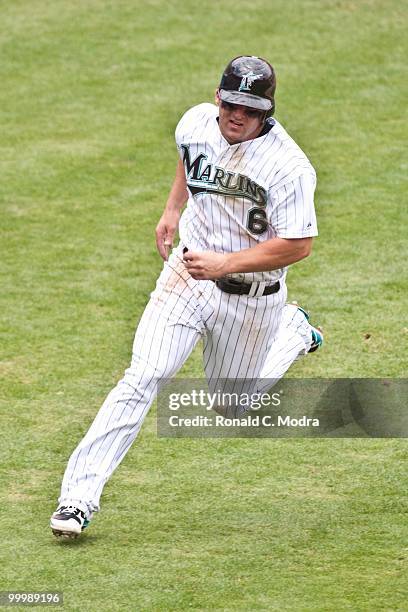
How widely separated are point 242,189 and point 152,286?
3298 mm

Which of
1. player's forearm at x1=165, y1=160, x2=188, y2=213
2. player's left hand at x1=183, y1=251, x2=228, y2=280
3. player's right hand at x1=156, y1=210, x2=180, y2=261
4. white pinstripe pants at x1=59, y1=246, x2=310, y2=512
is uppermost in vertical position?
player's forearm at x1=165, y1=160, x2=188, y2=213

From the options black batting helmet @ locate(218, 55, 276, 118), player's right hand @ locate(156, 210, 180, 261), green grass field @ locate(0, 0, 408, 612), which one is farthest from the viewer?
player's right hand @ locate(156, 210, 180, 261)

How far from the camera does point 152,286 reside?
9.06 metres

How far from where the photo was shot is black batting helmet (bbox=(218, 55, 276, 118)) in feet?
18.6

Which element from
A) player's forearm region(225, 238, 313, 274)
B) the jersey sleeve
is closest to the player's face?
the jersey sleeve

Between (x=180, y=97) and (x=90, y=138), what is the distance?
1157 mm

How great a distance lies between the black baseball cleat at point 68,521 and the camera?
222 inches

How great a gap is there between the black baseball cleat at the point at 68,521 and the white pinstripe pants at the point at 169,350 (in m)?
0.03

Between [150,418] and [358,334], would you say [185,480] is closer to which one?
[150,418]

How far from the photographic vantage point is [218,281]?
6027 mm

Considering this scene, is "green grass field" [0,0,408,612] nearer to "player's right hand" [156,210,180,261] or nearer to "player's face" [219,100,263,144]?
"player's right hand" [156,210,180,261]

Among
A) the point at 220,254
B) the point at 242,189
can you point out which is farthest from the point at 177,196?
the point at 220,254

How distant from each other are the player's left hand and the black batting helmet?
0.65 metres

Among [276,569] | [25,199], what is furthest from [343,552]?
[25,199]
